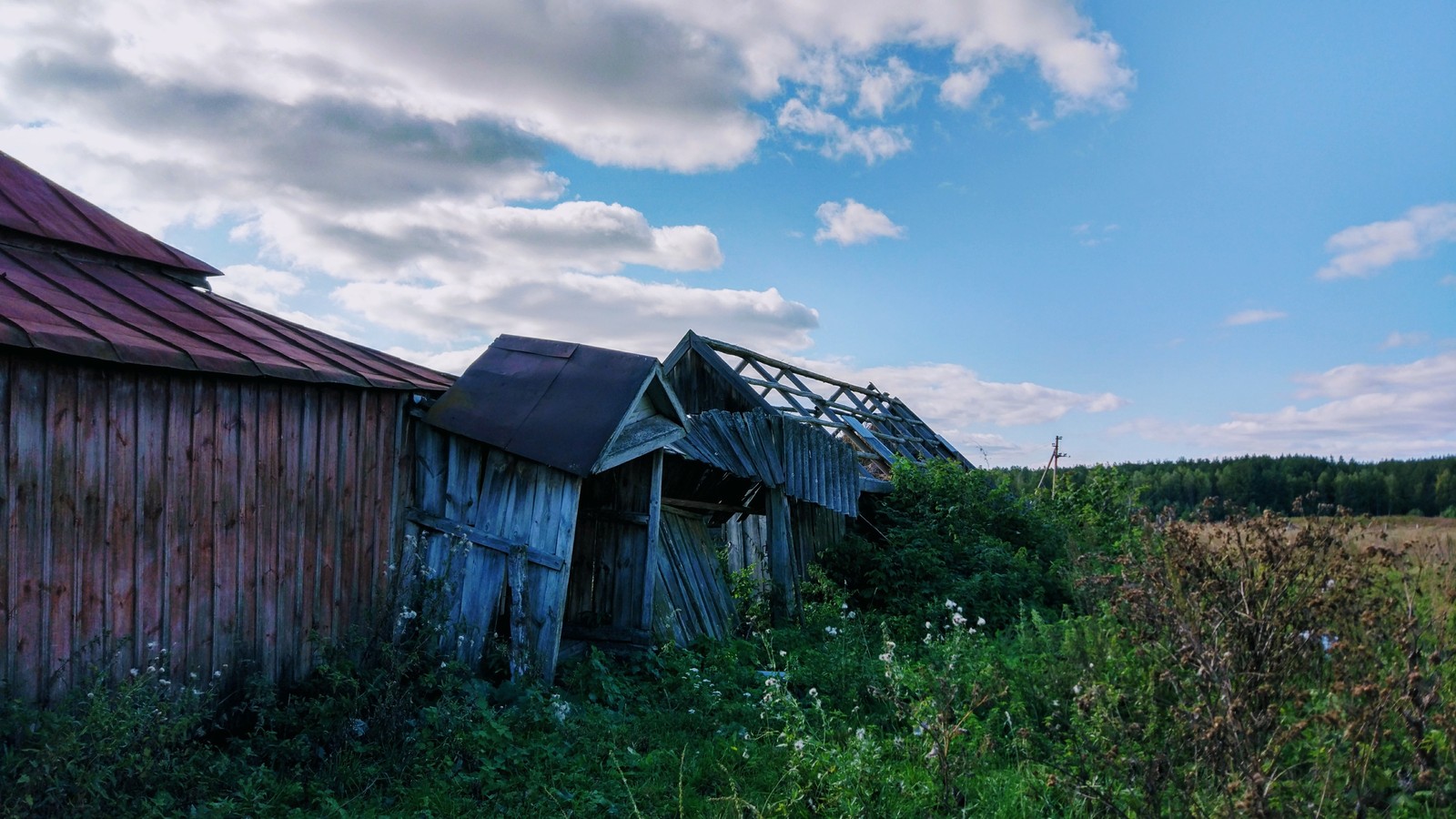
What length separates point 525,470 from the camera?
7.57 meters

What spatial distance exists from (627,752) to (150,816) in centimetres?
277

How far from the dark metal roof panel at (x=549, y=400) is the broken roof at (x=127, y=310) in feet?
1.30

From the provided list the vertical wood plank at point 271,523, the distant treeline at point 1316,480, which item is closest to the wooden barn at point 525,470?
the vertical wood plank at point 271,523

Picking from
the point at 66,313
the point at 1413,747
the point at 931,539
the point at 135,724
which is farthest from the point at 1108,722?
the point at 931,539

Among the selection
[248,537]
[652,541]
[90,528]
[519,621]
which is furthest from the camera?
[652,541]

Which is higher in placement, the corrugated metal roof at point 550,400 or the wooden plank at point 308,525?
the corrugated metal roof at point 550,400

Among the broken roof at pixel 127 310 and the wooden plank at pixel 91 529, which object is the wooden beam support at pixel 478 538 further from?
the wooden plank at pixel 91 529

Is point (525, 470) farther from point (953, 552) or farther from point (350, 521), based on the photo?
point (953, 552)

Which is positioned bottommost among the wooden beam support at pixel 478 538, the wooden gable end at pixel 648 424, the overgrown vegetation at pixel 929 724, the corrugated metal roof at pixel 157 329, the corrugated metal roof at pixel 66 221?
the overgrown vegetation at pixel 929 724

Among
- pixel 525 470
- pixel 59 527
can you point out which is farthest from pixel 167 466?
pixel 525 470

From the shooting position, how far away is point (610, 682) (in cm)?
751

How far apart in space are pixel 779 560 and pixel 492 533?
4630 millimetres

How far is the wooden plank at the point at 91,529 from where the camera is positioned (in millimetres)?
5480

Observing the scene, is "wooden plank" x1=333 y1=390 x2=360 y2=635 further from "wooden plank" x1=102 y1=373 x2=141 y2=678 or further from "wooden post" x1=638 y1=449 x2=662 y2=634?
"wooden post" x1=638 y1=449 x2=662 y2=634
